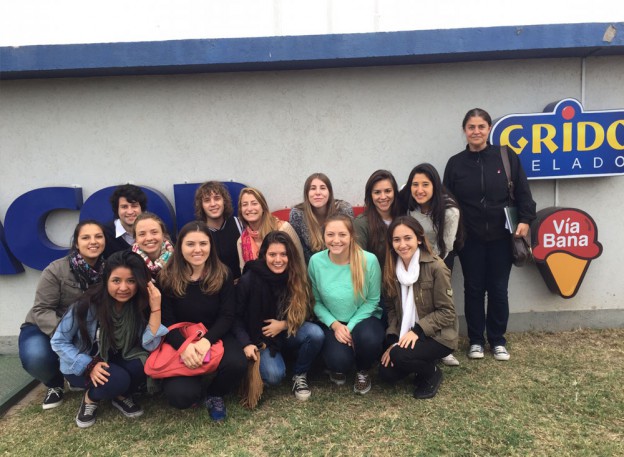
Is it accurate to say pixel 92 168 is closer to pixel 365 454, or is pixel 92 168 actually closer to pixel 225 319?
pixel 225 319

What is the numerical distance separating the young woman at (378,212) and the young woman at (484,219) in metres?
0.61

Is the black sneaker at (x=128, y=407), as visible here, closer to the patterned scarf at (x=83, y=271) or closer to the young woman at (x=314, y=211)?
the patterned scarf at (x=83, y=271)

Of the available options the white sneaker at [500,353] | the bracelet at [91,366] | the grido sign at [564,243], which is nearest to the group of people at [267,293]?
the bracelet at [91,366]

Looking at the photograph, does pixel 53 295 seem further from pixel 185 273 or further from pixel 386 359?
pixel 386 359

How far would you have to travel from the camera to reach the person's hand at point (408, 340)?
3.12 meters

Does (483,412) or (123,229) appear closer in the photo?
(483,412)

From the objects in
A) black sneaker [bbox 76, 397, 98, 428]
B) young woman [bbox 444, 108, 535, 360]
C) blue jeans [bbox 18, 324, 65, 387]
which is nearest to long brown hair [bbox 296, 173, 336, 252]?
young woman [bbox 444, 108, 535, 360]

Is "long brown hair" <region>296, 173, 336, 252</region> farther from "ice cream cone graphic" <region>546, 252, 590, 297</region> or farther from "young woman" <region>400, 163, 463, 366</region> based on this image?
"ice cream cone graphic" <region>546, 252, 590, 297</region>

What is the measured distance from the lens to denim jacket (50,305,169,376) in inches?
115

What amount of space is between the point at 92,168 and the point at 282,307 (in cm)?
241

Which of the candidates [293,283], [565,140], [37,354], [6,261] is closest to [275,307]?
[293,283]

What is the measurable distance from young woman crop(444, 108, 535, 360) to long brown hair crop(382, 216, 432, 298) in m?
0.74

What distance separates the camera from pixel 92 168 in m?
4.23

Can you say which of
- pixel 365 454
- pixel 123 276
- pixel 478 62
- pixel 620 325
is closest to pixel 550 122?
pixel 478 62
